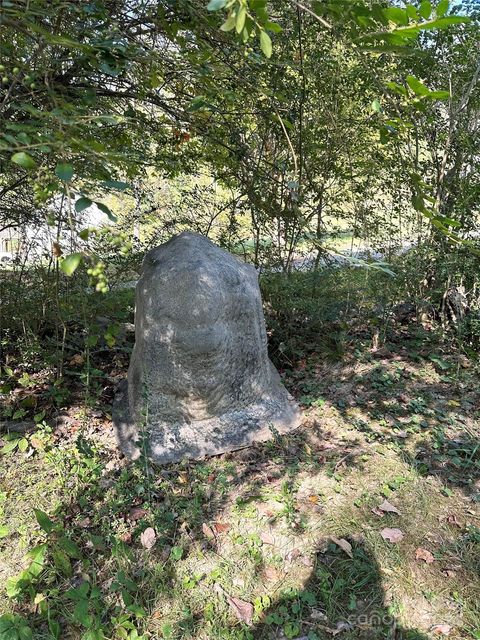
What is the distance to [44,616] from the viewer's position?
2.24 metres

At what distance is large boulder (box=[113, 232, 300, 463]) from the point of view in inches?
134

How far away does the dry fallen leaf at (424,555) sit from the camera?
248 centimetres

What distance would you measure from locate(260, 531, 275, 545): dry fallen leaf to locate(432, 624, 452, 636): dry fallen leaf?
0.85 metres

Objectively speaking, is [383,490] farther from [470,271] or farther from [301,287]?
[470,271]

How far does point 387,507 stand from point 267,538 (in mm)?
735

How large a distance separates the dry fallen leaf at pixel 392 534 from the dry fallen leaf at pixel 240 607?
819 millimetres

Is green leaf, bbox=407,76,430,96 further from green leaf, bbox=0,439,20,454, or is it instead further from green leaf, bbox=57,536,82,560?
green leaf, bbox=0,439,20,454

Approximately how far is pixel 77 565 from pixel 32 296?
297 cm

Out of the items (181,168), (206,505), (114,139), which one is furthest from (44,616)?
(181,168)

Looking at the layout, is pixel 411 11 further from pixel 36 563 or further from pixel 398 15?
pixel 36 563

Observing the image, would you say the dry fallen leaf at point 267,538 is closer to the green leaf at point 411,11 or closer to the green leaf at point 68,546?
the green leaf at point 68,546

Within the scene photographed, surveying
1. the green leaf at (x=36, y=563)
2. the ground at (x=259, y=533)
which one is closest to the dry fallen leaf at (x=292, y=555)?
the ground at (x=259, y=533)

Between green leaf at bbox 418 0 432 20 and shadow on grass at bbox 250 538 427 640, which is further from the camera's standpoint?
shadow on grass at bbox 250 538 427 640

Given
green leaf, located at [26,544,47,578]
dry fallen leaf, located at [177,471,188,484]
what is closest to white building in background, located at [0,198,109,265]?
dry fallen leaf, located at [177,471,188,484]
